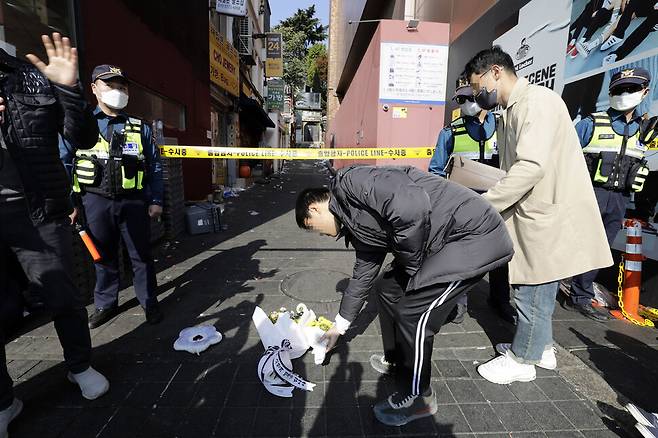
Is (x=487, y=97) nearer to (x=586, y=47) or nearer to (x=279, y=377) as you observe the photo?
(x=279, y=377)

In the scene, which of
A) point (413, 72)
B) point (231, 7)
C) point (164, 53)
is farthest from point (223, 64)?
point (413, 72)

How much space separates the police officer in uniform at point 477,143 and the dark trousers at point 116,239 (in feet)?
9.51

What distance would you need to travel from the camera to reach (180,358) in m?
2.71

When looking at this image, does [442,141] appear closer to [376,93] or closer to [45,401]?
[45,401]

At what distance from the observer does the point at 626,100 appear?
3268 millimetres

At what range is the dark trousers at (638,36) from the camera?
3.32 meters

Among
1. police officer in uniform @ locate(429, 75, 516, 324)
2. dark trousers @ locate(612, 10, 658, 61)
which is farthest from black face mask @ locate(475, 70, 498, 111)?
dark trousers @ locate(612, 10, 658, 61)

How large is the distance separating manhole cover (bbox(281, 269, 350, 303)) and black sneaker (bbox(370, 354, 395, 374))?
1.21m

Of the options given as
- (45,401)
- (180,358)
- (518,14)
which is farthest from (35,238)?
(518,14)

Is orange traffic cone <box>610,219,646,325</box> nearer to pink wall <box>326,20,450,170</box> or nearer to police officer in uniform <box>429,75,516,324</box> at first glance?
police officer in uniform <box>429,75,516,324</box>

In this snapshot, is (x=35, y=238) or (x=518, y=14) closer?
(x=35, y=238)

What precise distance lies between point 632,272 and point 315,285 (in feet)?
10.5

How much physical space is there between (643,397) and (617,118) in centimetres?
251

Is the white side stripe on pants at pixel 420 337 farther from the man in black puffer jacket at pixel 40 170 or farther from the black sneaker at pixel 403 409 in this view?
the man in black puffer jacket at pixel 40 170
